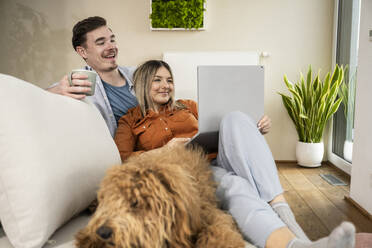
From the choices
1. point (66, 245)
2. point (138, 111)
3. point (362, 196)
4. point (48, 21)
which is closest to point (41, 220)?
point (66, 245)

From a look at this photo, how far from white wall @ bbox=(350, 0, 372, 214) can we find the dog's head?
1856 millimetres

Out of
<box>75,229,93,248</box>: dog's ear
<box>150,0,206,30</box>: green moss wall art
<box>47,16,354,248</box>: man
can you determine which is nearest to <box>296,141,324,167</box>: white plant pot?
<box>150,0,206,30</box>: green moss wall art

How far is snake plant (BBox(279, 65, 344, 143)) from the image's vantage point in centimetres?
320

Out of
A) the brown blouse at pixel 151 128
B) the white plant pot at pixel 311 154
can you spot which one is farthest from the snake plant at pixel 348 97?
the brown blouse at pixel 151 128

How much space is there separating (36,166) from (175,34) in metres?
3.05

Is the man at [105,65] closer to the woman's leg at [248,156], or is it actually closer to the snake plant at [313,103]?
the woman's leg at [248,156]

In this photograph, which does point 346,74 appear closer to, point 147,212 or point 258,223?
point 258,223

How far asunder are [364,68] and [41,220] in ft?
7.41

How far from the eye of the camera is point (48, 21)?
3.62 meters

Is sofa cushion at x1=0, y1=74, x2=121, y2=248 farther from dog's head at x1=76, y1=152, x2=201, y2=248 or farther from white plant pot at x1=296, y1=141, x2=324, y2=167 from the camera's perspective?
white plant pot at x1=296, y1=141, x2=324, y2=167

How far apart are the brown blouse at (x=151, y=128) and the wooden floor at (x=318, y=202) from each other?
1.01 meters

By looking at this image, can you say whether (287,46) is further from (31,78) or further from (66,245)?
(66,245)

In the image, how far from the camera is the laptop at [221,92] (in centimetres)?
144

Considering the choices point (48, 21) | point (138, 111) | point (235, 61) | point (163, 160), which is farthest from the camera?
point (48, 21)
